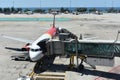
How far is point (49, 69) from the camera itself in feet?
132

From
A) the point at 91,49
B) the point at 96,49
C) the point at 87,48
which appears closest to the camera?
the point at 96,49

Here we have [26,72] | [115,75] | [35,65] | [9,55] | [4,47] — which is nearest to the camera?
[115,75]

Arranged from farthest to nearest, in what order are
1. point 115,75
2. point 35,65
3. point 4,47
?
point 4,47, point 35,65, point 115,75

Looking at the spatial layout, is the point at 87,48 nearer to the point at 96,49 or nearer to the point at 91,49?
the point at 91,49

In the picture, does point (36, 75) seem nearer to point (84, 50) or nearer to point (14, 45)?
point (84, 50)

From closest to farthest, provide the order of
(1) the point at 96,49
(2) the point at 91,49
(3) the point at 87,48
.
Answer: (1) the point at 96,49, (2) the point at 91,49, (3) the point at 87,48

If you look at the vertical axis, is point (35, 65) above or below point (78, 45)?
below

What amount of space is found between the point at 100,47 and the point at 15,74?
11.5 metres

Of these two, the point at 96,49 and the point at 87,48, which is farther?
the point at 87,48

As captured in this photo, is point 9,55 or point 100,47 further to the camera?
point 9,55

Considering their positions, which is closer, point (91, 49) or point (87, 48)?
point (91, 49)

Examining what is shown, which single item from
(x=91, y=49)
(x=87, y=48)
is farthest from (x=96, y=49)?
(x=87, y=48)

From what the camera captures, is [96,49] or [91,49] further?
[91,49]

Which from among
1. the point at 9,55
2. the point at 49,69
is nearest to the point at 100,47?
the point at 49,69
